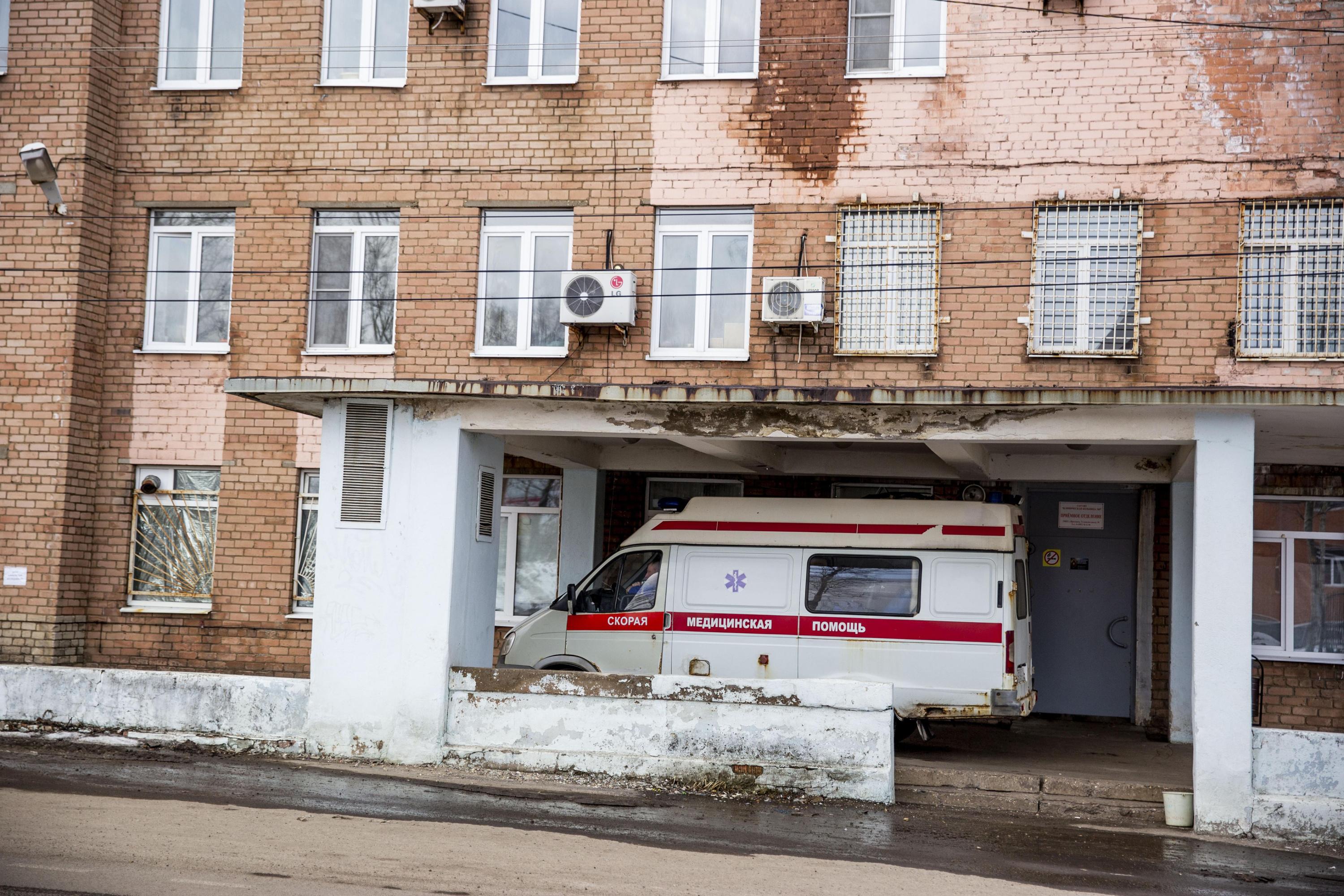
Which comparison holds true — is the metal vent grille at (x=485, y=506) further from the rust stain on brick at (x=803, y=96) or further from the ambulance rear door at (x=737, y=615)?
the rust stain on brick at (x=803, y=96)

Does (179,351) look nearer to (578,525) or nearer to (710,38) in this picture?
(578,525)

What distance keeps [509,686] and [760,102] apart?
730 centimetres

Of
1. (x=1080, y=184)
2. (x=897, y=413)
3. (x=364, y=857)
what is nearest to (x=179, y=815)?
(x=364, y=857)

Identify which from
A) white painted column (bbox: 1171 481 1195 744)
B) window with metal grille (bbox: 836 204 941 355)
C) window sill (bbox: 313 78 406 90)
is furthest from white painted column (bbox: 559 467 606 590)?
white painted column (bbox: 1171 481 1195 744)

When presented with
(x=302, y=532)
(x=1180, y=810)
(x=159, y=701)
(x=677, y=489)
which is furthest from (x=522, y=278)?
(x=1180, y=810)

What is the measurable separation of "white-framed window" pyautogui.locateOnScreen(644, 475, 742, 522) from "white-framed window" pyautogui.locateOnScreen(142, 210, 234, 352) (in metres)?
5.59

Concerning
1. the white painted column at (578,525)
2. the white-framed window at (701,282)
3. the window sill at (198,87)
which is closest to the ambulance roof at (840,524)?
the white-framed window at (701,282)

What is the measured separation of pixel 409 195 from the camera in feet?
51.5

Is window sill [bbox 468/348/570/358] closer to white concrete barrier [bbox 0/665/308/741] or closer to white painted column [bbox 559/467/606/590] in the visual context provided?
white painted column [bbox 559/467/606/590]

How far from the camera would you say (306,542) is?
1597 centimetres

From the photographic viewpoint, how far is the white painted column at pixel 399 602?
39.0 feet

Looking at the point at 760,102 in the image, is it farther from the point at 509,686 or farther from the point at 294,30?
the point at 509,686

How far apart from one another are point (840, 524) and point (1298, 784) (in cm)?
458

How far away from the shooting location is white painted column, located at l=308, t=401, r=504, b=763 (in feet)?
39.0
